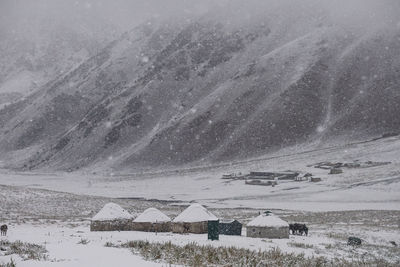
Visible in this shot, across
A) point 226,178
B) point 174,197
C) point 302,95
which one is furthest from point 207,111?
point 174,197

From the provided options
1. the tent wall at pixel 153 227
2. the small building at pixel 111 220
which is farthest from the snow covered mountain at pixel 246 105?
the tent wall at pixel 153 227

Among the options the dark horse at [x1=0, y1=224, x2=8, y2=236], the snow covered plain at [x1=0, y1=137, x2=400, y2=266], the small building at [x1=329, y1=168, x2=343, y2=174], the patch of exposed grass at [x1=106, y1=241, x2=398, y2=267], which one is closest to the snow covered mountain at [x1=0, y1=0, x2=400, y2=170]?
the snow covered plain at [x1=0, y1=137, x2=400, y2=266]

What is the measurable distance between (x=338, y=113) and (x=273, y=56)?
40.2m

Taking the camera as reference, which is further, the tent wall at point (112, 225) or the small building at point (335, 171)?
the small building at point (335, 171)

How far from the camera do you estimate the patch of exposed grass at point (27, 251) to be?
52.6 ft

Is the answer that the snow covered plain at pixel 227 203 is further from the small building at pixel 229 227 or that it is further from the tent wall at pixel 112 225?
the small building at pixel 229 227

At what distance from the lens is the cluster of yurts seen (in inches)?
1260

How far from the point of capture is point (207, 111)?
154 meters

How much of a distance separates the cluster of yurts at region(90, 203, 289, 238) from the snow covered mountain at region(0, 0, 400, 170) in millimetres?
99024

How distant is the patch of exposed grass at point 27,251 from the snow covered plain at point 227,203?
359mm

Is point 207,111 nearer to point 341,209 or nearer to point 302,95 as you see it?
point 302,95

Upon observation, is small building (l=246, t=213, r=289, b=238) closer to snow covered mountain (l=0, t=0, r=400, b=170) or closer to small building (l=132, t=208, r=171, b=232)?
small building (l=132, t=208, r=171, b=232)

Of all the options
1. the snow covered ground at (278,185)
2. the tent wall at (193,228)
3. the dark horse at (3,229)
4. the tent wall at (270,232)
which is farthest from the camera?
the snow covered ground at (278,185)

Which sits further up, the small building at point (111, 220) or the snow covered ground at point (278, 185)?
the snow covered ground at point (278, 185)
